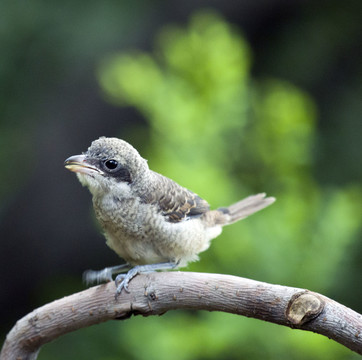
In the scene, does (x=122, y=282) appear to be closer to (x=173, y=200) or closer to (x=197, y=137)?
(x=173, y=200)

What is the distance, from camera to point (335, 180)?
3828 millimetres

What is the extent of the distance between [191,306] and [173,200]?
0.61m

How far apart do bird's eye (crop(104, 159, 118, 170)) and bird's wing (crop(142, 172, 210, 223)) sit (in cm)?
22

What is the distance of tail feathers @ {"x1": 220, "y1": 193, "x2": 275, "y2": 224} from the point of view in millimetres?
2669

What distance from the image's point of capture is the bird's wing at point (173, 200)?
2328 millimetres

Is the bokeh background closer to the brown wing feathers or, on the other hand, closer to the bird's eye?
the brown wing feathers

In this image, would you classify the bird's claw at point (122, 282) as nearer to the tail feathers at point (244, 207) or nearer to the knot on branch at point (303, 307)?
the knot on branch at point (303, 307)

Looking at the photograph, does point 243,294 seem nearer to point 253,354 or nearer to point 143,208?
point 143,208

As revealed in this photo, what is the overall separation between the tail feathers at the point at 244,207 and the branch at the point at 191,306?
0.75m

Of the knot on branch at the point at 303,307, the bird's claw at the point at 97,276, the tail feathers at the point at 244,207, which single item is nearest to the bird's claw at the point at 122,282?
the bird's claw at the point at 97,276

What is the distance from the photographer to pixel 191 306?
6.22 feet

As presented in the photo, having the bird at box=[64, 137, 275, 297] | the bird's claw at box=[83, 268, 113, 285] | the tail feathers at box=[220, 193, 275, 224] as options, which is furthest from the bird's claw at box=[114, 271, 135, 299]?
the tail feathers at box=[220, 193, 275, 224]

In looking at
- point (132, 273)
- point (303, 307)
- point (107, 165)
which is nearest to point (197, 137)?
point (107, 165)

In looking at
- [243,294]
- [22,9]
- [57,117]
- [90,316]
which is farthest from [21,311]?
[243,294]
